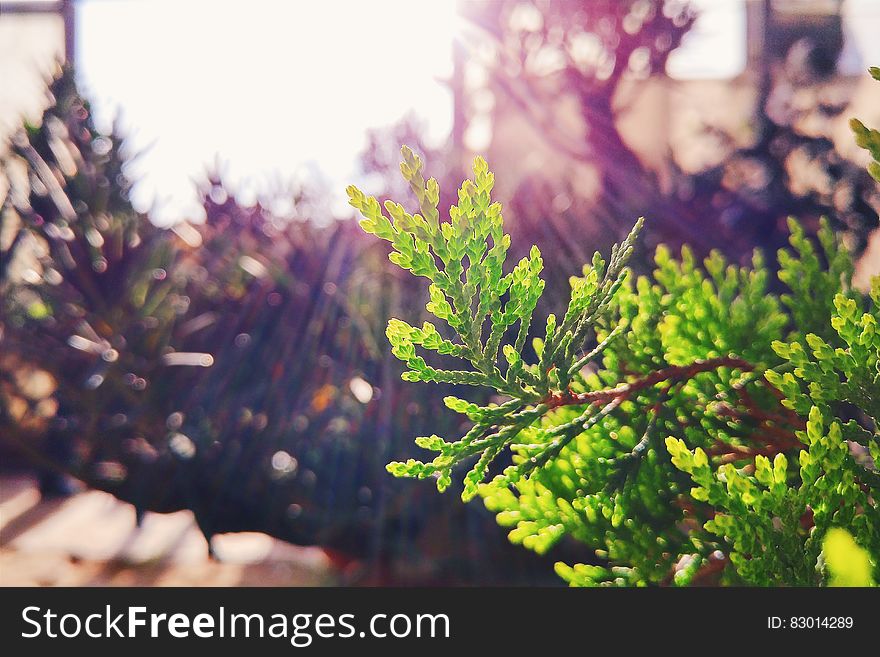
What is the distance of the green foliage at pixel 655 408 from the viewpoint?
0.36m

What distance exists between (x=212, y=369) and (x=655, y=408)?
1554 mm

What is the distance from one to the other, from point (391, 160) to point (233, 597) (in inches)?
96.4

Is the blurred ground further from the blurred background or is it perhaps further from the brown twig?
the brown twig

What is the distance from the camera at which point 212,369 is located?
1780 mm

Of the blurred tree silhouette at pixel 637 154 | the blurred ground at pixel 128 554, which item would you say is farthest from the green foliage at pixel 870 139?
the blurred ground at pixel 128 554

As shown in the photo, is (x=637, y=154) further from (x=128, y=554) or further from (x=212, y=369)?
(x=128, y=554)

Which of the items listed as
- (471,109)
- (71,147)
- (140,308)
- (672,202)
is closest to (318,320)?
(140,308)

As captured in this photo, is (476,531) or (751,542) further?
(476,531)

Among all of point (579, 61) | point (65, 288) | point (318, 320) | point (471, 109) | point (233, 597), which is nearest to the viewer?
point (233, 597)

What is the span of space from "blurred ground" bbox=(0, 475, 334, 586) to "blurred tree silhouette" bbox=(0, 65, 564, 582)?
0.41 meters

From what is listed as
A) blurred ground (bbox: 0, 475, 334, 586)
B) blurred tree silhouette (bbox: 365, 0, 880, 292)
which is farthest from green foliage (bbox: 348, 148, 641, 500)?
blurred ground (bbox: 0, 475, 334, 586)

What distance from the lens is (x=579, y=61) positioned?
2.82 m

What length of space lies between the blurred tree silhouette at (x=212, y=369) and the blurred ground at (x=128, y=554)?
16.0 inches

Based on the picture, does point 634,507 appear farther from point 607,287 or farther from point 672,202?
point 672,202
